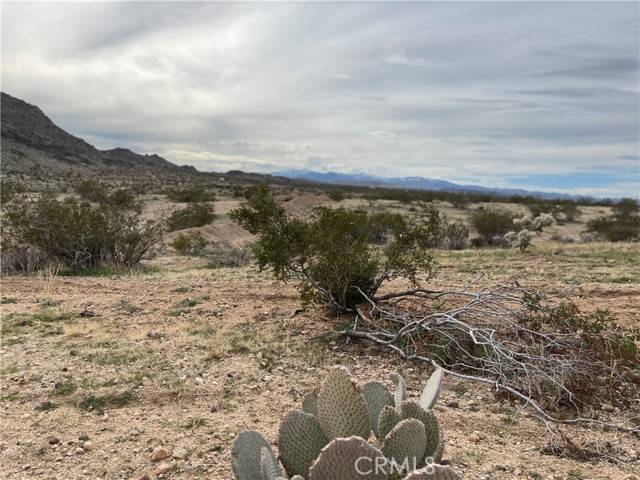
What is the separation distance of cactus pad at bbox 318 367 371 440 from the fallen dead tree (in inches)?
78.6

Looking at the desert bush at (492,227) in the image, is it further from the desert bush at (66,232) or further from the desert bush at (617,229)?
the desert bush at (66,232)

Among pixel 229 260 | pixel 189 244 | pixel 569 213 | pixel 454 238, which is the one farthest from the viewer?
pixel 569 213

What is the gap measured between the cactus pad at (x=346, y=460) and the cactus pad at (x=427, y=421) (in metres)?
0.54

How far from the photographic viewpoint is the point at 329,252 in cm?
704

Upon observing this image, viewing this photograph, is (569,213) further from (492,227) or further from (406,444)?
(406,444)

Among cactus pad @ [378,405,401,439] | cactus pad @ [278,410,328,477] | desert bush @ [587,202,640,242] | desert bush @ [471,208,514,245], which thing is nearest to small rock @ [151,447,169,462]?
cactus pad @ [278,410,328,477]

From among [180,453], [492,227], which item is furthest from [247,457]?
[492,227]

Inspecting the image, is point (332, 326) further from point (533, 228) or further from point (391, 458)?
point (533, 228)

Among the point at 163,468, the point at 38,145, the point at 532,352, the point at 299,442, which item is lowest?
the point at 163,468

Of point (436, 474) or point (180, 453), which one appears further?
point (180, 453)

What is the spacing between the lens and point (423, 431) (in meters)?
2.57

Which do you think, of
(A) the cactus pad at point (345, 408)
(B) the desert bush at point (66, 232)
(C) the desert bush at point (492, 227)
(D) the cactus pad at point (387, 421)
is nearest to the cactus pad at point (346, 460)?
(A) the cactus pad at point (345, 408)

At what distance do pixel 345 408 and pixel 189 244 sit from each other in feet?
49.8

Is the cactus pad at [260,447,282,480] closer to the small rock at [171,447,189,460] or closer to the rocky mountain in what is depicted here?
the small rock at [171,447,189,460]
